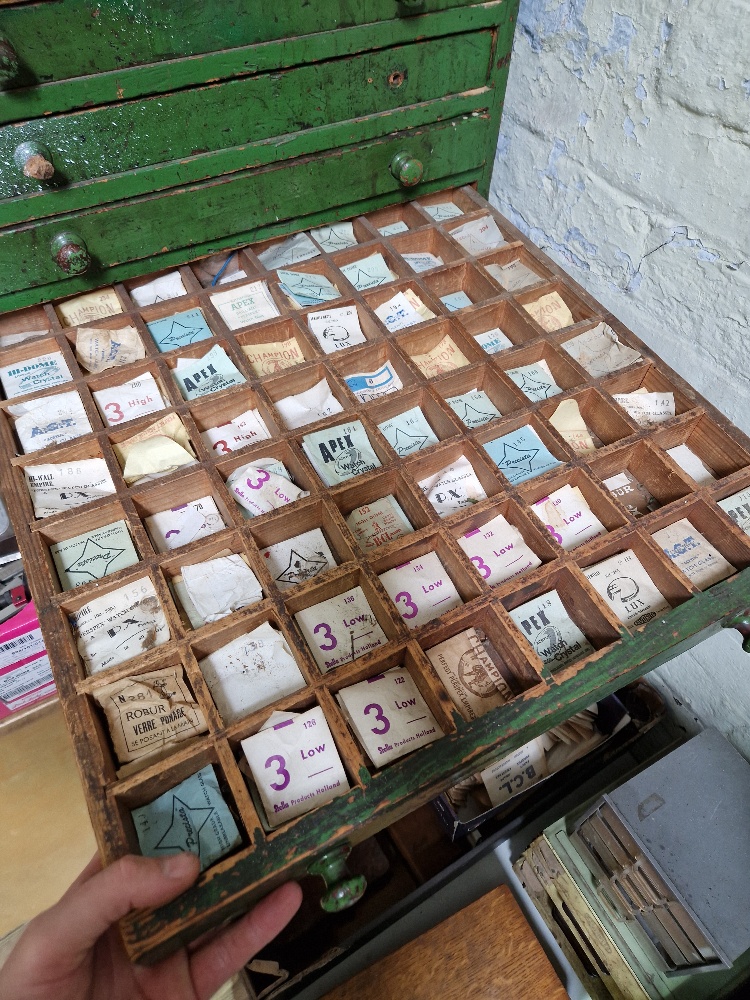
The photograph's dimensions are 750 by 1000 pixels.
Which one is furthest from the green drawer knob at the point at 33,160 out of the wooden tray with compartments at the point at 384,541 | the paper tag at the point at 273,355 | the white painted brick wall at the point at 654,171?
the white painted brick wall at the point at 654,171

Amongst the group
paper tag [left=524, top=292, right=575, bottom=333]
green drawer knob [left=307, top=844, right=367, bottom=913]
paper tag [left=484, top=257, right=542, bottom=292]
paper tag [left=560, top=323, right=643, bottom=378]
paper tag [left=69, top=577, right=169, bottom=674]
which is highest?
paper tag [left=484, top=257, right=542, bottom=292]

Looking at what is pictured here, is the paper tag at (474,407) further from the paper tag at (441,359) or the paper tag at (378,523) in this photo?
the paper tag at (378,523)

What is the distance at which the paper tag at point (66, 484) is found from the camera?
3.34ft

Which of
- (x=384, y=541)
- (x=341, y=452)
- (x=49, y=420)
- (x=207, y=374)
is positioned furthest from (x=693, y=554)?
(x=49, y=420)

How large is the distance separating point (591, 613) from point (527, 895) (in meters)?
1.13

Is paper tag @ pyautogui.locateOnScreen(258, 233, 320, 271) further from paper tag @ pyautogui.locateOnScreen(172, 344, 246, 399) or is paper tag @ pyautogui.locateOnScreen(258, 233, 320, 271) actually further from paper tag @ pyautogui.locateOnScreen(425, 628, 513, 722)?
paper tag @ pyautogui.locateOnScreen(425, 628, 513, 722)

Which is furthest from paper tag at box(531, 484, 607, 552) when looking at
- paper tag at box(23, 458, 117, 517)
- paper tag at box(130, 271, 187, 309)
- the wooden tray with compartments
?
paper tag at box(130, 271, 187, 309)

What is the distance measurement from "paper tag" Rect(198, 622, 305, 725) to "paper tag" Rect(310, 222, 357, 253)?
94cm

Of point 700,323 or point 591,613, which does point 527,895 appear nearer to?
point 591,613

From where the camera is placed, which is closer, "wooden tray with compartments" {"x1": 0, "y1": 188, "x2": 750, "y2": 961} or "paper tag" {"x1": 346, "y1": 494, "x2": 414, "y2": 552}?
"wooden tray with compartments" {"x1": 0, "y1": 188, "x2": 750, "y2": 961}

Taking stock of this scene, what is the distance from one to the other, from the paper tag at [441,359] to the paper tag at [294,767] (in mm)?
731

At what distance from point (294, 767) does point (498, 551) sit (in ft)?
1.50

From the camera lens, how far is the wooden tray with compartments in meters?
0.78

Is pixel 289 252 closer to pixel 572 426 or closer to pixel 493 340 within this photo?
pixel 493 340
